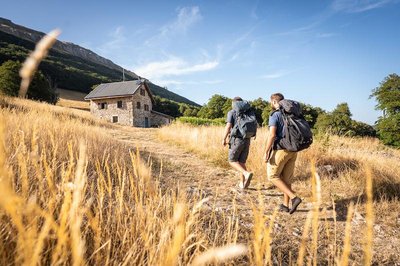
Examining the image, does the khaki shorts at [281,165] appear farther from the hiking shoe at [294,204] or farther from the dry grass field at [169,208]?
the dry grass field at [169,208]

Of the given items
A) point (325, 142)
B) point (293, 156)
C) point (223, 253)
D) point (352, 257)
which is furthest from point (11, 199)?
point (325, 142)

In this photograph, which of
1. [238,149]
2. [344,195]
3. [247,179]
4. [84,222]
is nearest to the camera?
[84,222]

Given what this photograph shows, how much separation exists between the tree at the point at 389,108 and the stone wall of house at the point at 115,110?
25.8 metres

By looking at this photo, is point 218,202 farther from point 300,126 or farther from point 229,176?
point 229,176

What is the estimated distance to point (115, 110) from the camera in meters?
33.1

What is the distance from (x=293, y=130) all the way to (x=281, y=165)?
62cm

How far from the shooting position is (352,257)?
2.76 meters

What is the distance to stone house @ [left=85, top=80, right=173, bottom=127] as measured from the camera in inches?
1268

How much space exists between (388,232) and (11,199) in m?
4.51

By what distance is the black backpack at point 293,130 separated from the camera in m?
3.81

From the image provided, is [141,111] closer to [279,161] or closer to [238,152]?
[238,152]

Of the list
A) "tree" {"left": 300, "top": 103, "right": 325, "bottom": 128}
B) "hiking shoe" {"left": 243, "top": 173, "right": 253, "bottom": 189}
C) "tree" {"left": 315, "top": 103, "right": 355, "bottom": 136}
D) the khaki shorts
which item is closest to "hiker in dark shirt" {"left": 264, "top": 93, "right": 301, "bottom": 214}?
the khaki shorts

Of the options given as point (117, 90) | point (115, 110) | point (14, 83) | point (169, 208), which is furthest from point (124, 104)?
point (169, 208)

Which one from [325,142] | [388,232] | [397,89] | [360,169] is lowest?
[388,232]
